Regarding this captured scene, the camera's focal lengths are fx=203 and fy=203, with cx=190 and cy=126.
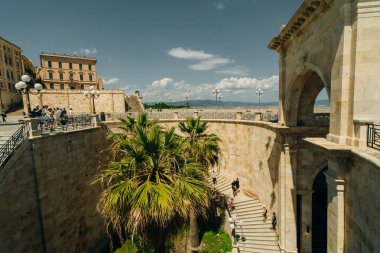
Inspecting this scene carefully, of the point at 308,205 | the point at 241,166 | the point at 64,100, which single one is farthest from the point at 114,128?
the point at 64,100

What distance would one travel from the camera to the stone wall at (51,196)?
31.4ft

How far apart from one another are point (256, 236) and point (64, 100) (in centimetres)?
4150

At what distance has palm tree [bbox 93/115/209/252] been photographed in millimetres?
6628

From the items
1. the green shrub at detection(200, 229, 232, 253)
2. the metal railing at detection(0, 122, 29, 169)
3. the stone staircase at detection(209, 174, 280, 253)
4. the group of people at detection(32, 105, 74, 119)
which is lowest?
the green shrub at detection(200, 229, 232, 253)

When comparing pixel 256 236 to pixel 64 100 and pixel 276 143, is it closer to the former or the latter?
pixel 276 143

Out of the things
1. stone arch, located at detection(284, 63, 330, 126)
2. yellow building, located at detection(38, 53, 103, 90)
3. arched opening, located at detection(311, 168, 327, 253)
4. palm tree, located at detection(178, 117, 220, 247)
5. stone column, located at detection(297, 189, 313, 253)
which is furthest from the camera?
yellow building, located at detection(38, 53, 103, 90)

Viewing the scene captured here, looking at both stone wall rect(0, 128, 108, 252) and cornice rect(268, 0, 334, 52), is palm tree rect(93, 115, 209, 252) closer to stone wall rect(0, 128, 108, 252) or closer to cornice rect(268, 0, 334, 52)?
stone wall rect(0, 128, 108, 252)

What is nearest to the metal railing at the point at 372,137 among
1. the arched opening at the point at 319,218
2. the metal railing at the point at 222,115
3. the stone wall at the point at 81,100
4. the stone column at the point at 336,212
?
the stone column at the point at 336,212

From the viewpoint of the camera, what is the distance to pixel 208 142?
13.9m

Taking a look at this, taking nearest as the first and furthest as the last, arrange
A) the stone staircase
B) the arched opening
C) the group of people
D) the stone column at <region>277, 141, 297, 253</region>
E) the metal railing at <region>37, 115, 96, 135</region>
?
the metal railing at <region>37, 115, 96, 135</region>, the stone column at <region>277, 141, 297, 253</region>, the stone staircase, the group of people, the arched opening

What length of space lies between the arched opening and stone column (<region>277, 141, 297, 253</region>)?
288cm

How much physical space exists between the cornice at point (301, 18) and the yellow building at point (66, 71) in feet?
180

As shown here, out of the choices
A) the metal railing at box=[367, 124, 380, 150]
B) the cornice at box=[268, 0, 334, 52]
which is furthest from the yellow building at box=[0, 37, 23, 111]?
the metal railing at box=[367, 124, 380, 150]

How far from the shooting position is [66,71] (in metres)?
53.4
